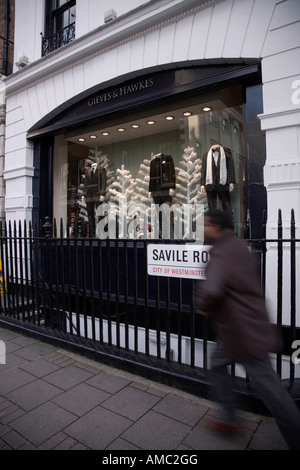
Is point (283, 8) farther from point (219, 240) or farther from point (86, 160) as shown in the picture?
point (86, 160)

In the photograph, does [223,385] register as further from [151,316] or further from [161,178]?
[161,178]

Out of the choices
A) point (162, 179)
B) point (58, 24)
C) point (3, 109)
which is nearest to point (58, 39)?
point (58, 24)

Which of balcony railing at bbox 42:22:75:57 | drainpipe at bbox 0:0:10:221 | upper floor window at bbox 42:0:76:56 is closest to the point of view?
balcony railing at bbox 42:22:75:57

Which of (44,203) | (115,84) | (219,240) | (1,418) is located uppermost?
(115,84)

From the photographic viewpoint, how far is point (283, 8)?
412cm

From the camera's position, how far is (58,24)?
758 centimetres

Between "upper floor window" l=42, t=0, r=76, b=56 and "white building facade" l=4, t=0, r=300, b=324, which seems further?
"upper floor window" l=42, t=0, r=76, b=56

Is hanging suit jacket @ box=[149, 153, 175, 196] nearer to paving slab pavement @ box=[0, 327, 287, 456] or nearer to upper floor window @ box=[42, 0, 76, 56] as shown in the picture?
upper floor window @ box=[42, 0, 76, 56]

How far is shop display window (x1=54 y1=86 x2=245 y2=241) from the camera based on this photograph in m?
5.76

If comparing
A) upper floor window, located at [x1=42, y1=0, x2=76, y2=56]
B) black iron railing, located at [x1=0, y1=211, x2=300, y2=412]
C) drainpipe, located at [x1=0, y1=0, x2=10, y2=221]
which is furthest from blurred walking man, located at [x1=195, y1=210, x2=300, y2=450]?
drainpipe, located at [x1=0, y1=0, x2=10, y2=221]

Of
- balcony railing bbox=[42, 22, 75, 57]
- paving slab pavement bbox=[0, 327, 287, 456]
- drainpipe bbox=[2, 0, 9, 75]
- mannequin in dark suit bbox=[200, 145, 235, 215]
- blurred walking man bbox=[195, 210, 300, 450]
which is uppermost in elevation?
drainpipe bbox=[2, 0, 9, 75]

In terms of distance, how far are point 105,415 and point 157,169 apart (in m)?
5.74
